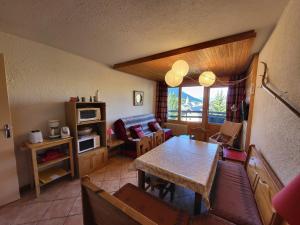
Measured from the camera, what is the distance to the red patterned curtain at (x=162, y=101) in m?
5.42

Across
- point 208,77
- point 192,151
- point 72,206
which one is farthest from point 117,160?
point 208,77

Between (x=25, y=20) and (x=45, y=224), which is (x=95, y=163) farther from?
(x=25, y=20)

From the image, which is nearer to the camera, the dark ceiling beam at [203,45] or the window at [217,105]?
the dark ceiling beam at [203,45]

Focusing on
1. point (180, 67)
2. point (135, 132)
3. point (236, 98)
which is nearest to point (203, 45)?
point (180, 67)

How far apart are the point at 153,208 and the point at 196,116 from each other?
417 cm

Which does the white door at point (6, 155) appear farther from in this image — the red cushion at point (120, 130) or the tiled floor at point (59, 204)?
the red cushion at point (120, 130)

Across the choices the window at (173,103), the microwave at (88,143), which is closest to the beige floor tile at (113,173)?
the microwave at (88,143)

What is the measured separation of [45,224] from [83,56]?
9.35ft

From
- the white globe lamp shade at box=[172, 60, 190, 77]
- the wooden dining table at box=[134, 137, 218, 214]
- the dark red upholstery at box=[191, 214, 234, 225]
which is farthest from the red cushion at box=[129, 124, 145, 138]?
the dark red upholstery at box=[191, 214, 234, 225]

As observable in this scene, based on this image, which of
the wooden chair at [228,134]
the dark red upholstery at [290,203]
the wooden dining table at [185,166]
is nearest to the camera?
the dark red upholstery at [290,203]

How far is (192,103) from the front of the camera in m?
5.03

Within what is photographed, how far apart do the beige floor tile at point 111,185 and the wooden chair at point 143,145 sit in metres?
0.79

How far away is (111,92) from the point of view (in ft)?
11.7

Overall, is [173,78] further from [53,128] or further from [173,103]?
[173,103]
